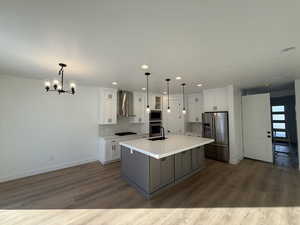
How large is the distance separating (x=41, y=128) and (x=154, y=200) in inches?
145

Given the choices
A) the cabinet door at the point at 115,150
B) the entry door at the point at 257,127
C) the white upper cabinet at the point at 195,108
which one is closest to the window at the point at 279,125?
the entry door at the point at 257,127

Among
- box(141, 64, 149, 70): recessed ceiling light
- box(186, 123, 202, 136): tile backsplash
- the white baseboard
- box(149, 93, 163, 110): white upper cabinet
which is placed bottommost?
the white baseboard

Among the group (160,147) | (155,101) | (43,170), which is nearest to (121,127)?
(155,101)

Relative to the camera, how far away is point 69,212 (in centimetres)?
218

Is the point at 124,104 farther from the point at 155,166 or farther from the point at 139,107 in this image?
the point at 155,166

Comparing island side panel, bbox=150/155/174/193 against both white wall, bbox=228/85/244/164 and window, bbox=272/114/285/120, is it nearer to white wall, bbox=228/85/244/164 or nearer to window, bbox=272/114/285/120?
white wall, bbox=228/85/244/164

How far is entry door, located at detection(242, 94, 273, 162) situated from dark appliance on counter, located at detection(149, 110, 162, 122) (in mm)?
3373

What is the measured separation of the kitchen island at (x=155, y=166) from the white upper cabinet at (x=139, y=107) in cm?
230

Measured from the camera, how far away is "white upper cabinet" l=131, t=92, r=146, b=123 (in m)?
5.50

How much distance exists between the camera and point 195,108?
6.00m

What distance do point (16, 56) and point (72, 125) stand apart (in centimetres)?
248

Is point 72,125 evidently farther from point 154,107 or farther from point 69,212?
point 154,107

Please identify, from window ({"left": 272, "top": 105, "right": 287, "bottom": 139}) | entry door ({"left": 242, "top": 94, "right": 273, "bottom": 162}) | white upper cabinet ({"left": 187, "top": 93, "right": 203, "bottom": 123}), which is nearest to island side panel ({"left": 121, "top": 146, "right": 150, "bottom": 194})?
white upper cabinet ({"left": 187, "top": 93, "right": 203, "bottom": 123})

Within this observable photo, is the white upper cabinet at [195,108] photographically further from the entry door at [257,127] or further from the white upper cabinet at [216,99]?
the entry door at [257,127]
